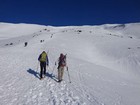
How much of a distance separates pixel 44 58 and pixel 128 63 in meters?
19.1

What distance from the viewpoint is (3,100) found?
860 cm

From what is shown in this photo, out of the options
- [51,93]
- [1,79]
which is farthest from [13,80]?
[51,93]

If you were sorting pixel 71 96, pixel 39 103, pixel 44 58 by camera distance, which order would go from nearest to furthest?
pixel 39 103 < pixel 71 96 < pixel 44 58

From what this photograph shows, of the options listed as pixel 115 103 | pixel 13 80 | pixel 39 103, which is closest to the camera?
pixel 39 103

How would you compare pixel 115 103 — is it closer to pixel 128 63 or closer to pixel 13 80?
pixel 13 80

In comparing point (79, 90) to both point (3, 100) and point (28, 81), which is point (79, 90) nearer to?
point (28, 81)

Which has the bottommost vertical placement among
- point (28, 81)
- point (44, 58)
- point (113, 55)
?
point (113, 55)

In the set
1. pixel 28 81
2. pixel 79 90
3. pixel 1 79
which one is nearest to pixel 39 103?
pixel 79 90

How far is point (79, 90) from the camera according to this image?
441 inches

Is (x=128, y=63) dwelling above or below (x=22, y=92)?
below

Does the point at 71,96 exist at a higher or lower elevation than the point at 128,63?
higher

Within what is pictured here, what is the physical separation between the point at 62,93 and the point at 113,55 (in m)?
26.7

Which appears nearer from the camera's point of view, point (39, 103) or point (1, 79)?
point (39, 103)

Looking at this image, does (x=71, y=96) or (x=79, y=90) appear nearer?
(x=71, y=96)
